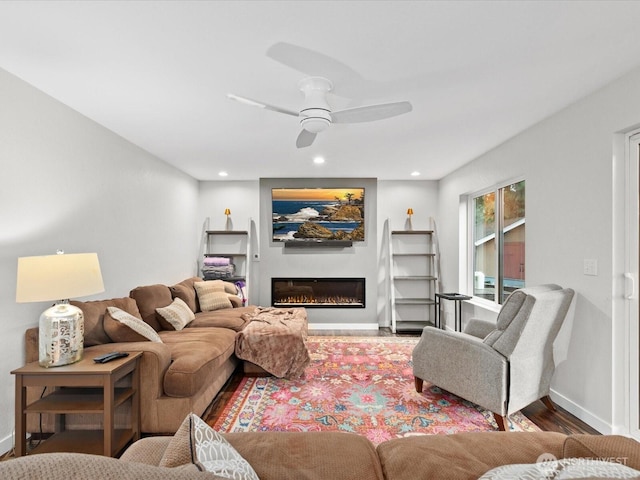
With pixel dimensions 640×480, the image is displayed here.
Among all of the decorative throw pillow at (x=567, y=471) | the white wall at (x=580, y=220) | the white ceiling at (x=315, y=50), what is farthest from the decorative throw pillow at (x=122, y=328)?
the white wall at (x=580, y=220)

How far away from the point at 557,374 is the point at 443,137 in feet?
8.08

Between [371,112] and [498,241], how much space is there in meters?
2.85

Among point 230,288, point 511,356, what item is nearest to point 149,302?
point 230,288

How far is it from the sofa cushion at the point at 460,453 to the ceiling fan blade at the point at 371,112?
1885mm

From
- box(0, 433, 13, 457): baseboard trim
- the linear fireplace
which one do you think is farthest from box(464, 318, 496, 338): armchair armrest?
box(0, 433, 13, 457): baseboard trim

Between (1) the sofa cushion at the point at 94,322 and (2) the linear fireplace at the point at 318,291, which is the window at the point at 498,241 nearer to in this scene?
(2) the linear fireplace at the point at 318,291

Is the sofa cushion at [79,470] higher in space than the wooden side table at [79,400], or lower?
higher

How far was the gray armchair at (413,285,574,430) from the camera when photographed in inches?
101

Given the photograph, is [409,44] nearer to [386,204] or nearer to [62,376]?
[62,376]

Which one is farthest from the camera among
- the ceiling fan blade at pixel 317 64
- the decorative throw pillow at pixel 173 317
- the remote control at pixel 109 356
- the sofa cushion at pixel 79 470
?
the decorative throw pillow at pixel 173 317

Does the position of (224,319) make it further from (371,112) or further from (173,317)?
(371,112)

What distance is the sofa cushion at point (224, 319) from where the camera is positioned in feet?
13.3

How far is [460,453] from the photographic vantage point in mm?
1302

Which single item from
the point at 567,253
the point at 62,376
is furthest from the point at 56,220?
the point at 567,253
